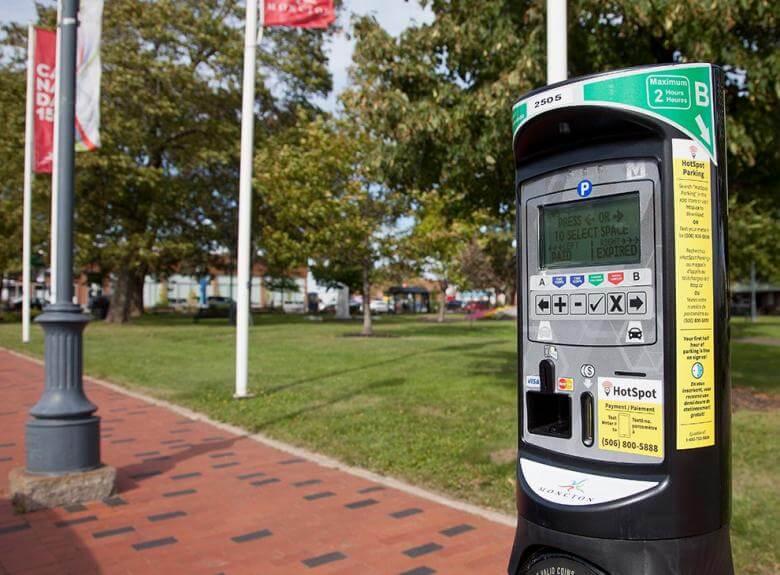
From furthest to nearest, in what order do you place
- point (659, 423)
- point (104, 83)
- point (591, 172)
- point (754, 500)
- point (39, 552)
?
point (104, 83) → point (754, 500) → point (39, 552) → point (591, 172) → point (659, 423)

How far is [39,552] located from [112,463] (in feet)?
7.54

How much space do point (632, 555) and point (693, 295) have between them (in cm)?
81

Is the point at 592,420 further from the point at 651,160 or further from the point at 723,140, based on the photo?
the point at 723,140

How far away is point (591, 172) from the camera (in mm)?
2381

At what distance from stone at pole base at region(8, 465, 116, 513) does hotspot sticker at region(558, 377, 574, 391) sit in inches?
162

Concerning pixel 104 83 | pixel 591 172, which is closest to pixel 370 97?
pixel 591 172

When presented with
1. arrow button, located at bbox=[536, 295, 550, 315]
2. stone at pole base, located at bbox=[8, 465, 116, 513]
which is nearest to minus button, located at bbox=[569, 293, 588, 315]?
arrow button, located at bbox=[536, 295, 550, 315]

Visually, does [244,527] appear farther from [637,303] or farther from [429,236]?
[429,236]

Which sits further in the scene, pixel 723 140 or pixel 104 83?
pixel 104 83

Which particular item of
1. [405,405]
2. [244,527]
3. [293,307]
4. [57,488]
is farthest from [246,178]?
[293,307]

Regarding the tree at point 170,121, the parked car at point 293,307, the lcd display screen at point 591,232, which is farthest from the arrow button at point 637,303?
the parked car at point 293,307

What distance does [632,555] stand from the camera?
2188mm

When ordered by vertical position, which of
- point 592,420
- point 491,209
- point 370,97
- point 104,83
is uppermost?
point 104,83

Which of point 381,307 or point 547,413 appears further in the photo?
point 381,307
